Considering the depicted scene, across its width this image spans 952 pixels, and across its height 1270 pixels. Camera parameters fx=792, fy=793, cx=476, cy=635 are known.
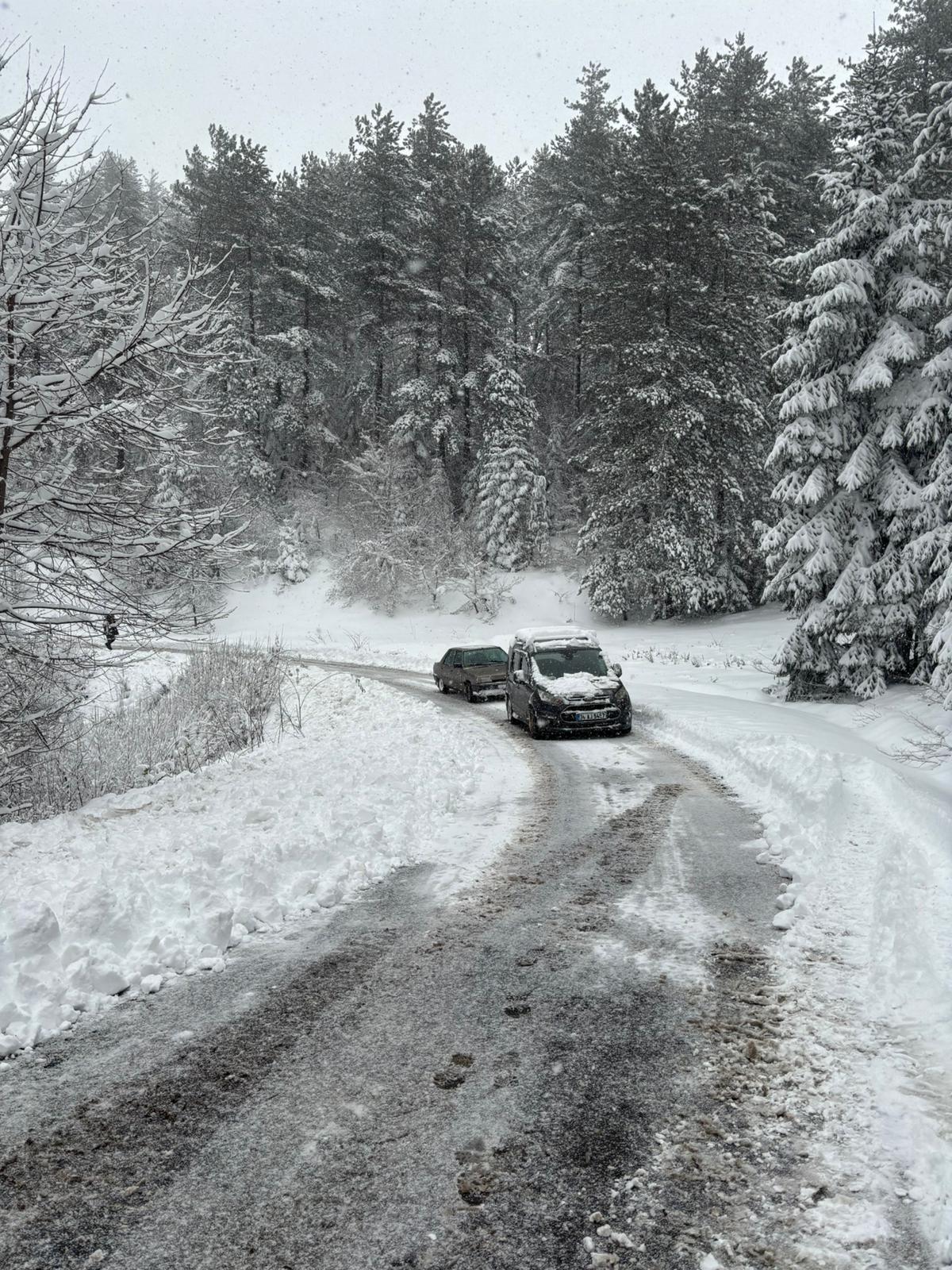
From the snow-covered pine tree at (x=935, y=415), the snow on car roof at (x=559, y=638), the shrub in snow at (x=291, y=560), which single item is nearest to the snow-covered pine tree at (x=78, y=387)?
the snow on car roof at (x=559, y=638)

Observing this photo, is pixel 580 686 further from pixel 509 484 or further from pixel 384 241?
pixel 384 241

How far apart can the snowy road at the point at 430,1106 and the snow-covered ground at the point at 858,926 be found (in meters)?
0.20

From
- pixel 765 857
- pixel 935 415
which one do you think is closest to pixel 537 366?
pixel 935 415

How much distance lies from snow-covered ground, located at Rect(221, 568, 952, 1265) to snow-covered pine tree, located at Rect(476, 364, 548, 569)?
2109cm

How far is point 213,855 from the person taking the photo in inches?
264

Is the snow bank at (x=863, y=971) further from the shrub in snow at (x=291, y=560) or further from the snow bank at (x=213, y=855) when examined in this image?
the shrub in snow at (x=291, y=560)

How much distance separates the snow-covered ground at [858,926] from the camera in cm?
312

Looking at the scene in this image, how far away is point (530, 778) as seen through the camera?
1132cm

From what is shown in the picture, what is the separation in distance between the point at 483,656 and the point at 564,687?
21.6ft

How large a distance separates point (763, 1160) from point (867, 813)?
5.99 m

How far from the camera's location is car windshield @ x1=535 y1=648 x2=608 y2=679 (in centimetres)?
1581

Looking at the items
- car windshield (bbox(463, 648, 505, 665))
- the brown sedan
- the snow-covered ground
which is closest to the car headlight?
the snow-covered ground

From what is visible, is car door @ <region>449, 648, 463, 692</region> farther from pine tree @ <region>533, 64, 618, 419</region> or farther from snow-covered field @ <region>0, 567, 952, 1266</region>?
pine tree @ <region>533, 64, 618, 419</region>

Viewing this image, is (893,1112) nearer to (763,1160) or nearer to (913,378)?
(763,1160)
